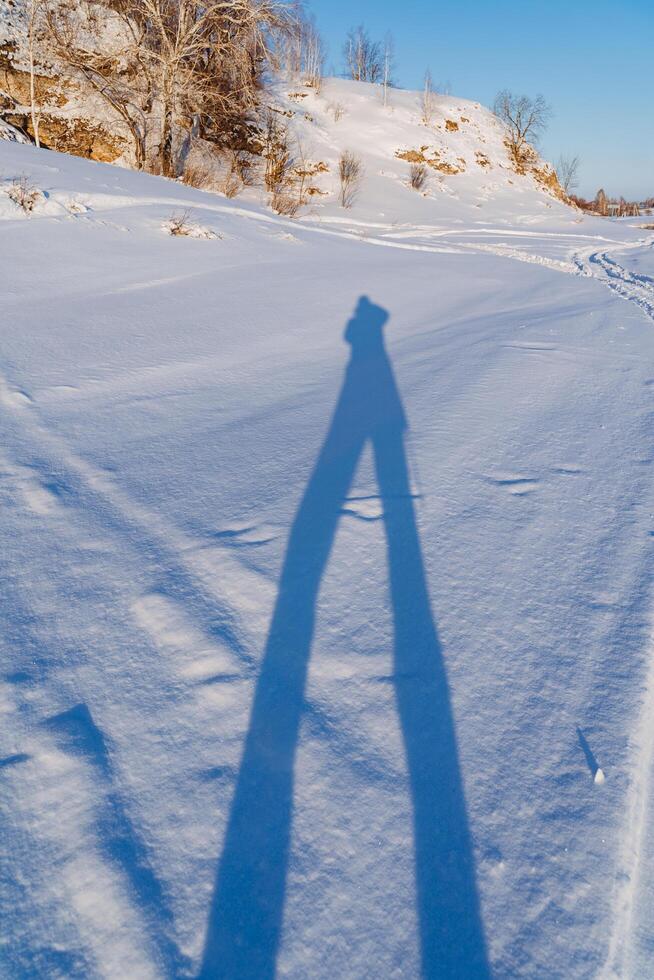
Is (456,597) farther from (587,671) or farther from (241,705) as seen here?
(241,705)

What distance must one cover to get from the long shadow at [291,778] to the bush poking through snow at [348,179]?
19.8 m

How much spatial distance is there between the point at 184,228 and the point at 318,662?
6.25 meters

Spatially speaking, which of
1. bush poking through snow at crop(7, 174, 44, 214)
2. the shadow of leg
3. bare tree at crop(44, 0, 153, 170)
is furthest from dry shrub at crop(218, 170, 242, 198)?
the shadow of leg

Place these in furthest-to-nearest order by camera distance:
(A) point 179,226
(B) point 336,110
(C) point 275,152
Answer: (B) point 336,110 → (C) point 275,152 → (A) point 179,226

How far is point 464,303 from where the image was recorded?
5543mm

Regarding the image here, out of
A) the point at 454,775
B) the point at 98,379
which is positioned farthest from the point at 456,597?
the point at 98,379

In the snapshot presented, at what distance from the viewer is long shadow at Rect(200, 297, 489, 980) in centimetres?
96

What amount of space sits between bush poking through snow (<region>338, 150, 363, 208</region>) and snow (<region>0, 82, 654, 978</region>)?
1811 cm

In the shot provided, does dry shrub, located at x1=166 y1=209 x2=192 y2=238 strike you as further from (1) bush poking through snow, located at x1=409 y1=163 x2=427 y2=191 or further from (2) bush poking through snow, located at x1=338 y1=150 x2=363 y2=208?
(1) bush poking through snow, located at x1=409 y1=163 x2=427 y2=191

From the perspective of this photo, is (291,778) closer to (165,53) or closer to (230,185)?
(230,185)

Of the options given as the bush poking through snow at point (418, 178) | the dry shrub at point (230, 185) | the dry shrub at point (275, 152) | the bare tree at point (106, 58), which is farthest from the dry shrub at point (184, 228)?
the bush poking through snow at point (418, 178)

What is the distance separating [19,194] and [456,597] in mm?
6241

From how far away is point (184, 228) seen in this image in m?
6.42

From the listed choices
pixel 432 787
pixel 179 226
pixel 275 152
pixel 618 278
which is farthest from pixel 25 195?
pixel 275 152
